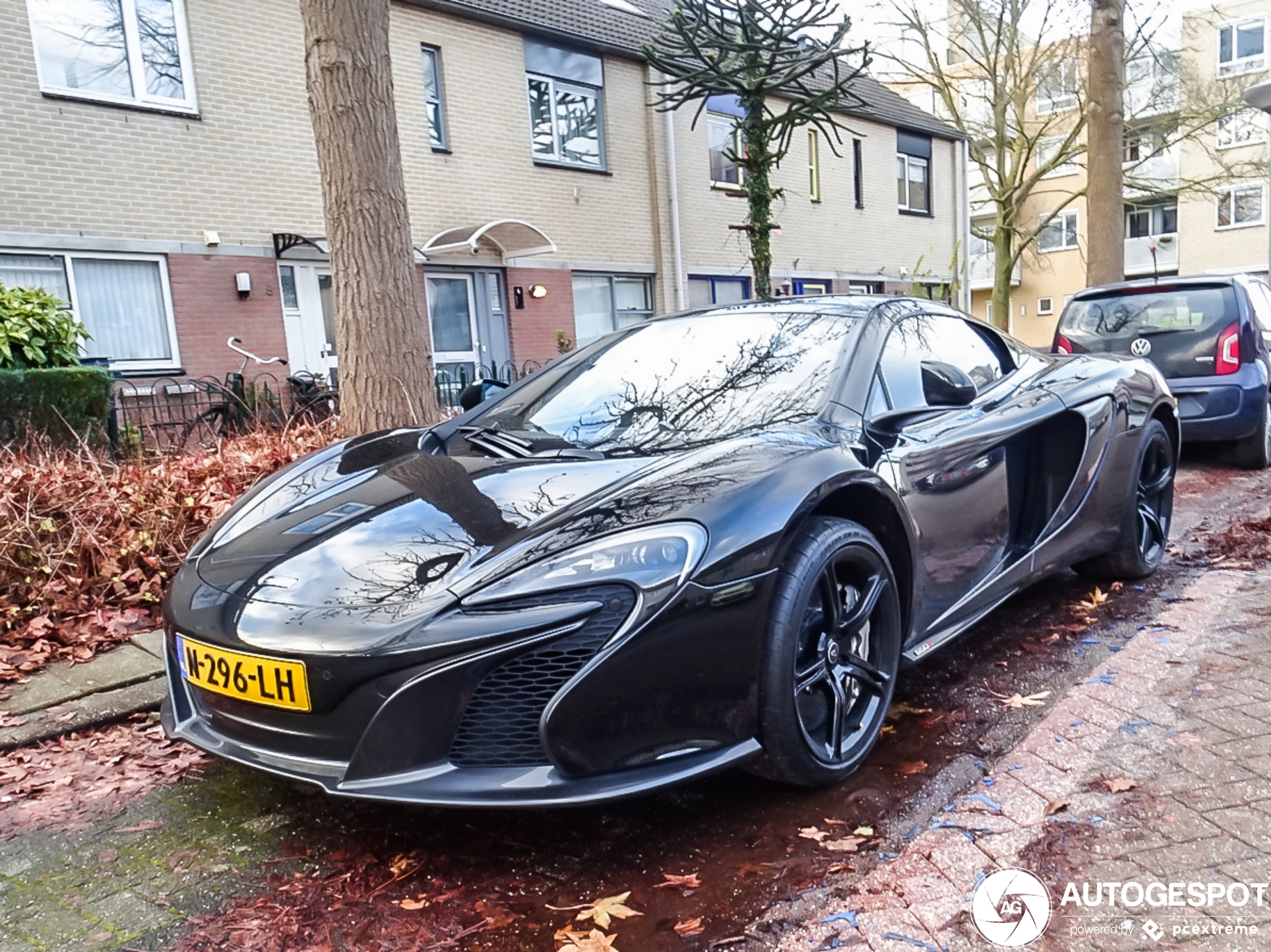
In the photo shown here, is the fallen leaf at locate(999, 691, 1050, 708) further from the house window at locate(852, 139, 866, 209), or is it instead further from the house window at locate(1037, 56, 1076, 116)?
the house window at locate(1037, 56, 1076, 116)

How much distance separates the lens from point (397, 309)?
5.21 metres

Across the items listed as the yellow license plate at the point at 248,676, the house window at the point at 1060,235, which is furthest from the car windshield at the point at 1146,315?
the house window at the point at 1060,235

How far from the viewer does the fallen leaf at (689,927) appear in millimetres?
1889

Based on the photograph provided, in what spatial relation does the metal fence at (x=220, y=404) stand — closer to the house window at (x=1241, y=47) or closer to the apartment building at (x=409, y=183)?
the apartment building at (x=409, y=183)

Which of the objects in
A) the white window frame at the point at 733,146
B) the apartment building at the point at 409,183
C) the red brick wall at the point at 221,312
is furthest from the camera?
the white window frame at the point at 733,146

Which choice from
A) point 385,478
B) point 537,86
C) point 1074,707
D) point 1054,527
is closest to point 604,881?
point 385,478

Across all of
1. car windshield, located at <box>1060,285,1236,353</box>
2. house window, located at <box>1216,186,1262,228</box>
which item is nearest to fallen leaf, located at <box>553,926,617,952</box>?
car windshield, located at <box>1060,285,1236,353</box>

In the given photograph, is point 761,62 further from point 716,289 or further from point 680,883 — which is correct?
point 680,883

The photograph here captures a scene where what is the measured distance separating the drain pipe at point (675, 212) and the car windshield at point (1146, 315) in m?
8.60

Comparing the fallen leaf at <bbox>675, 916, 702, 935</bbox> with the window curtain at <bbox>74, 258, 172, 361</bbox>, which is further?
the window curtain at <bbox>74, 258, 172, 361</bbox>

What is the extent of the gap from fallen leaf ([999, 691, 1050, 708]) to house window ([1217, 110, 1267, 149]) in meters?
27.6

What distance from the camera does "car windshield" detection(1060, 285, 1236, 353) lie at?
23.1 ft

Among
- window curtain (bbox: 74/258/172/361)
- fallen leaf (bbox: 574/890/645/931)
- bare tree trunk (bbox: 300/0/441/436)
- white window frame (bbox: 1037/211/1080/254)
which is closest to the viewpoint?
fallen leaf (bbox: 574/890/645/931)

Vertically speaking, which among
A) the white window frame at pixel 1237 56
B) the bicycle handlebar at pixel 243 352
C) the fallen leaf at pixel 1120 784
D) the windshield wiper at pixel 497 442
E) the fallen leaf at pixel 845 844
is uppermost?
the white window frame at pixel 1237 56
